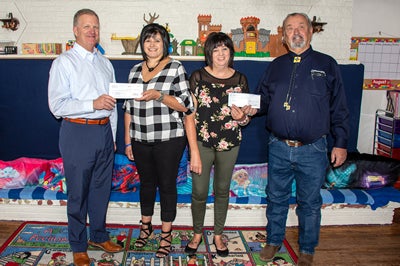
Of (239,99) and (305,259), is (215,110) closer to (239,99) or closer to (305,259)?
(239,99)

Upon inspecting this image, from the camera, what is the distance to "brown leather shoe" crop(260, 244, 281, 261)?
105 inches

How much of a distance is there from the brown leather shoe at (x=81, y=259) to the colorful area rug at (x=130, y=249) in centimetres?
10

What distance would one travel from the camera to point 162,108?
2.36 metres

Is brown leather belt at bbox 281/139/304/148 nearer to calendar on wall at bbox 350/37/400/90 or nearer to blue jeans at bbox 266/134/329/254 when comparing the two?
blue jeans at bbox 266/134/329/254

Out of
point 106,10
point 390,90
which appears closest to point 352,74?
point 390,90

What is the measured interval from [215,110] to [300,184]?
84cm

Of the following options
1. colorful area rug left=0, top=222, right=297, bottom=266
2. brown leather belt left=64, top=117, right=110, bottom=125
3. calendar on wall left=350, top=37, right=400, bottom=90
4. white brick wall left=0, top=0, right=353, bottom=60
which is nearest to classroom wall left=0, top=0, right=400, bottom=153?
white brick wall left=0, top=0, right=353, bottom=60

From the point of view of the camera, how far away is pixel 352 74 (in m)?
3.75

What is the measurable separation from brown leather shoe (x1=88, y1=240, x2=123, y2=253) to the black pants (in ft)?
1.46

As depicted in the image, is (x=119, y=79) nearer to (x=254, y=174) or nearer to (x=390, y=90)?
(x=254, y=174)

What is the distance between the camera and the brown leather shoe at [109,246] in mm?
2699

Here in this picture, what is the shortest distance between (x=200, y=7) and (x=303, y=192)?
265 cm

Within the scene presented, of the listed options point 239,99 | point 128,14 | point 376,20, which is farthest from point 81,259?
point 376,20

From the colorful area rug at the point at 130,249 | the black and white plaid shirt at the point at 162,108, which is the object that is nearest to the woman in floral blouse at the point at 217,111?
the black and white plaid shirt at the point at 162,108
